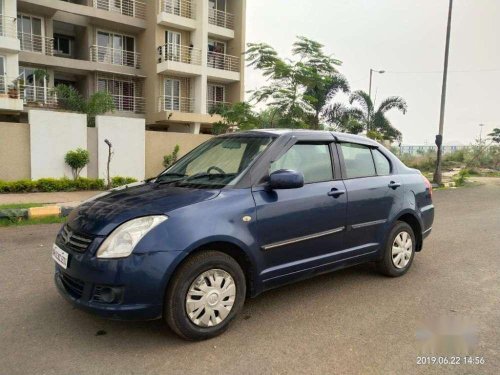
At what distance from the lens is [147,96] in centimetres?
2616

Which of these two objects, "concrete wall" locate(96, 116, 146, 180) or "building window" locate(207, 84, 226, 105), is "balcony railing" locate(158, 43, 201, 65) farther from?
"concrete wall" locate(96, 116, 146, 180)

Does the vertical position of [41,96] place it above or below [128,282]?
above

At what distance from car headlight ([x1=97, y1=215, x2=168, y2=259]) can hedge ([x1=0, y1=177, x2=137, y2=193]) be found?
1133 centimetres

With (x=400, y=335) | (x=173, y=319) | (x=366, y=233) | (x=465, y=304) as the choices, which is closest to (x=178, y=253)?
(x=173, y=319)

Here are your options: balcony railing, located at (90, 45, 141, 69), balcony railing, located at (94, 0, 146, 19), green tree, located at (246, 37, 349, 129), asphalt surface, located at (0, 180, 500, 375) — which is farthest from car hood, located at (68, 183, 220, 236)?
balcony railing, located at (94, 0, 146, 19)

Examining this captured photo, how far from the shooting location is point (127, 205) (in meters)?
3.27

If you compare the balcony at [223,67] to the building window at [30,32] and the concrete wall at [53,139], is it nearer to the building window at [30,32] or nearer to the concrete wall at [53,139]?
the building window at [30,32]

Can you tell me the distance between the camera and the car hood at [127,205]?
3088mm

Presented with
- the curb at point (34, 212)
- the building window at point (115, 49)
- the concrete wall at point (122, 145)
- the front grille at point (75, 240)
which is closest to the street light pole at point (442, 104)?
the concrete wall at point (122, 145)

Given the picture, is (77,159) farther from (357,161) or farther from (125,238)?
(125,238)

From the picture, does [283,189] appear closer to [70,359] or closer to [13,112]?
[70,359]

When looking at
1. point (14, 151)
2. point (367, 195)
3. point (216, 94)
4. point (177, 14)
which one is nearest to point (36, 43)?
point (177, 14)

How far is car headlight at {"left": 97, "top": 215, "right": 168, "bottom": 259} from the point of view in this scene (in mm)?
2965

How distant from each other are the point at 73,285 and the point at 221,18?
27.5 metres
